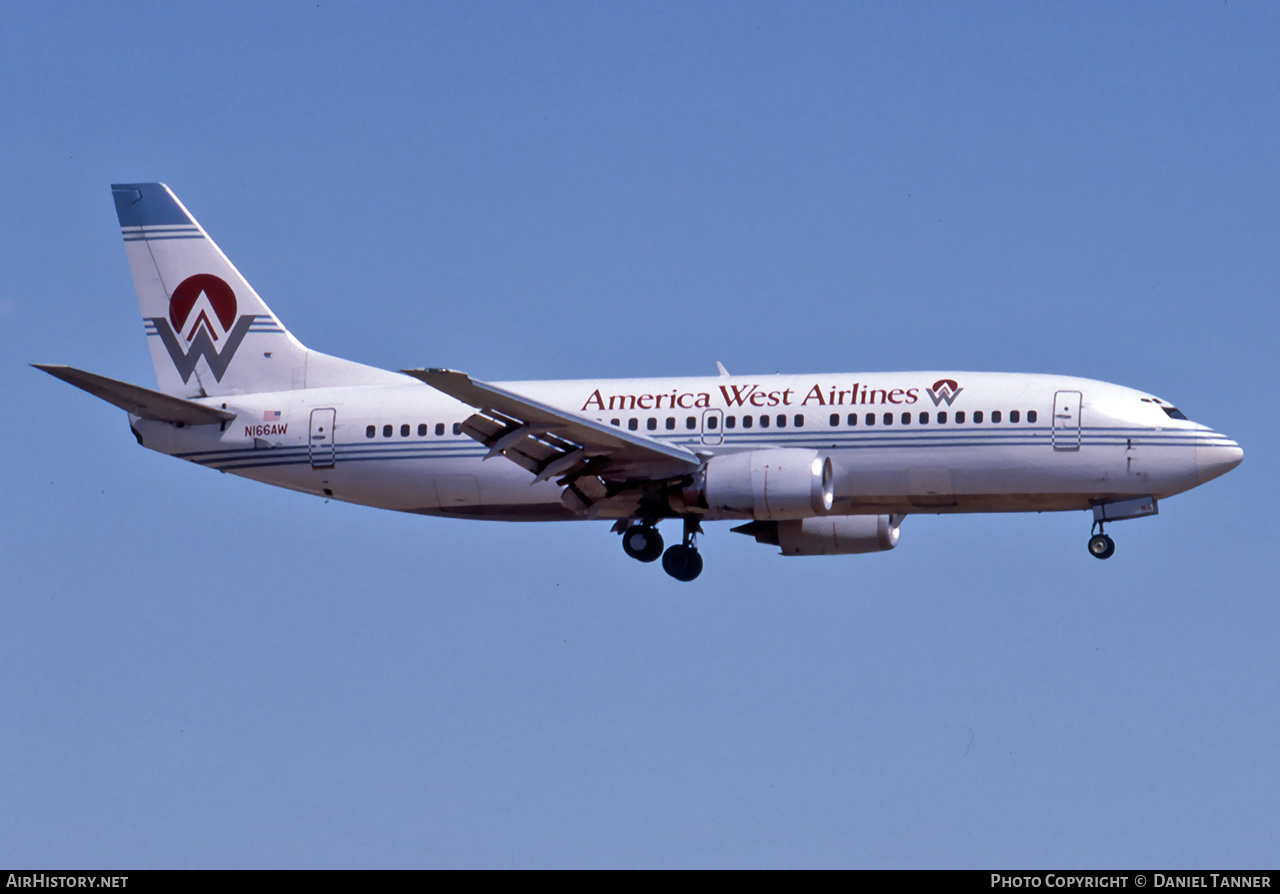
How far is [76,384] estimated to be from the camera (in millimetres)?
42469

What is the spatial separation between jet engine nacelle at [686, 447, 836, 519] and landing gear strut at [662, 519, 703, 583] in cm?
290

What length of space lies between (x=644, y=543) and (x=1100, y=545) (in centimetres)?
1046

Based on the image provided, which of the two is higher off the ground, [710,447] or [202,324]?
[202,324]

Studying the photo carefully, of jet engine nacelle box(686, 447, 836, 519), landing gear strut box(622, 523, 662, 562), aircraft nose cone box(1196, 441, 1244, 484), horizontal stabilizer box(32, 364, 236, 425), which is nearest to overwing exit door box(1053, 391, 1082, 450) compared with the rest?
aircraft nose cone box(1196, 441, 1244, 484)

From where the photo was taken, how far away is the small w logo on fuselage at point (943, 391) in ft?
136

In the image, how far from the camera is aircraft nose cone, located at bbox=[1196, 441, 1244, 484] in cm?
4112

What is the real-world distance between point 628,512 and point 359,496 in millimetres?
6810

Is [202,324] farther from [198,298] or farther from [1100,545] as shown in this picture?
[1100,545]

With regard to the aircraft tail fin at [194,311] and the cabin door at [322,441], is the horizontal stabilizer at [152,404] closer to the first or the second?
the aircraft tail fin at [194,311]

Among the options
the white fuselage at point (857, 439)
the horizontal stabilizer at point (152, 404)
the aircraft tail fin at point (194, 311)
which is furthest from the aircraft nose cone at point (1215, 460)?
the horizontal stabilizer at point (152, 404)

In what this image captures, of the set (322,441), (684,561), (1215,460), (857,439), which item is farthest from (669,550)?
(1215,460)

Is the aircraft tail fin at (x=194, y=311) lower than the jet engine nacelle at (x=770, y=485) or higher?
higher

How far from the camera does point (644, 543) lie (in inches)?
1729

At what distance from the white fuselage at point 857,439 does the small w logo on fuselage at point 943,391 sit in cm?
6
